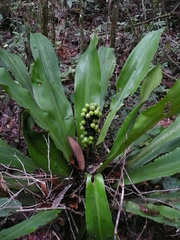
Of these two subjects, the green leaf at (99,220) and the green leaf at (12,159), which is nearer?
the green leaf at (99,220)

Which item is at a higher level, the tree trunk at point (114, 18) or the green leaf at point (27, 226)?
the tree trunk at point (114, 18)

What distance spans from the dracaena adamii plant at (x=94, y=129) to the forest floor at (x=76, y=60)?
0.17 metres

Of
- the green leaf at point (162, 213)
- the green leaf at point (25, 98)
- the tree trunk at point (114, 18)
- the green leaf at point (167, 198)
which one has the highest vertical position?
the tree trunk at point (114, 18)

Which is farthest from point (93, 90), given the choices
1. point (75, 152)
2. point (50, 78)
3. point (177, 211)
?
point (177, 211)

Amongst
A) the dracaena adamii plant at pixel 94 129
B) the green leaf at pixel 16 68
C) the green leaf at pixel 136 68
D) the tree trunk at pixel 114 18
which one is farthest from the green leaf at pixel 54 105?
the tree trunk at pixel 114 18

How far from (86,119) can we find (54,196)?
400 millimetres

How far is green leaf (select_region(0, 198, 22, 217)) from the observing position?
4.02ft

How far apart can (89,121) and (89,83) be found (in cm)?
→ 26

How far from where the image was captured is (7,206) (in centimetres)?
124

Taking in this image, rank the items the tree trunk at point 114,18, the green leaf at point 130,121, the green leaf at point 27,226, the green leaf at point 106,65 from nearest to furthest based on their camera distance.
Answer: the green leaf at point 27,226, the green leaf at point 130,121, the green leaf at point 106,65, the tree trunk at point 114,18

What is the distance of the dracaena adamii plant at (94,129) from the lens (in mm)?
1253

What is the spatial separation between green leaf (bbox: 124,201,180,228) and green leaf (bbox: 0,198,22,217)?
1.57ft

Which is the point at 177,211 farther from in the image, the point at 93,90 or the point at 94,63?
the point at 94,63

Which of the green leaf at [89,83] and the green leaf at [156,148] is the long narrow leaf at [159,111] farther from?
the green leaf at [89,83]
